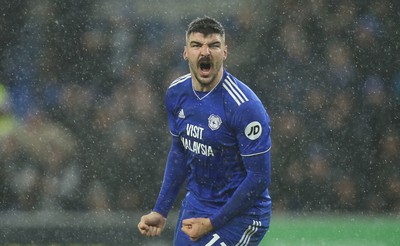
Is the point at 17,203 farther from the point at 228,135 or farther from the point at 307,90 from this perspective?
the point at 228,135

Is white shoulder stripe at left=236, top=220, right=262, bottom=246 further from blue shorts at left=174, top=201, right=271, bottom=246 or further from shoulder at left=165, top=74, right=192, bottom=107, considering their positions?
shoulder at left=165, top=74, right=192, bottom=107

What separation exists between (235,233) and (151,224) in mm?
429

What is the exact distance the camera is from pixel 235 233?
14.3 feet

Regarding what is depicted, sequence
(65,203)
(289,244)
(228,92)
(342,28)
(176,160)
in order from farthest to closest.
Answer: (342,28), (65,203), (289,244), (176,160), (228,92)

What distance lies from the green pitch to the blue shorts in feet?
8.19

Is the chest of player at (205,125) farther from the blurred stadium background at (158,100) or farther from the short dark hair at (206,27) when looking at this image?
the blurred stadium background at (158,100)

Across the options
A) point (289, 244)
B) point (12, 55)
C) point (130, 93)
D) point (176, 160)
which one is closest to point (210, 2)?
point (130, 93)

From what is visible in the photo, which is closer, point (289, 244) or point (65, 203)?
point (289, 244)

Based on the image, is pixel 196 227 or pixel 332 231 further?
pixel 332 231

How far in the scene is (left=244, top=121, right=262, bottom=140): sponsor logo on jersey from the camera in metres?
4.17

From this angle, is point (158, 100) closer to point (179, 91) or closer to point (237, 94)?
point (179, 91)

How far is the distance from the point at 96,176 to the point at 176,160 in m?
3.17

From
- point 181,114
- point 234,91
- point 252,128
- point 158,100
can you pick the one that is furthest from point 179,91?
point 158,100

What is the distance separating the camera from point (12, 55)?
7.93 meters
